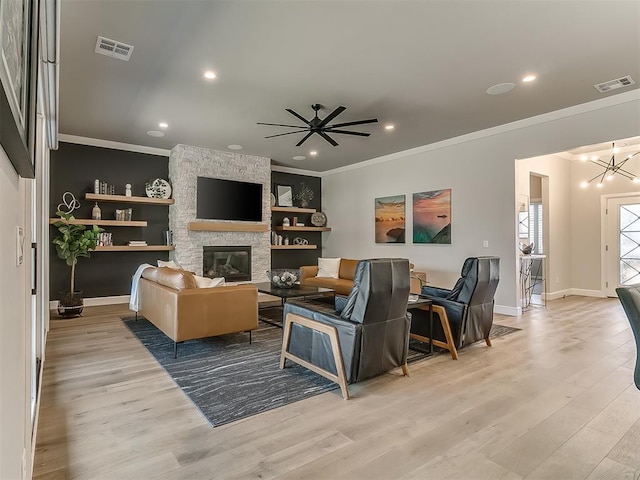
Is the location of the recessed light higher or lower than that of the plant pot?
higher

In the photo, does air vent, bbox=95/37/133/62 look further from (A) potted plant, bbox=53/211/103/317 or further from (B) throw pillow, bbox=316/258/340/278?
(B) throw pillow, bbox=316/258/340/278

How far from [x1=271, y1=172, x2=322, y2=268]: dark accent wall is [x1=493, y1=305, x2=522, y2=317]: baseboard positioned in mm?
4660

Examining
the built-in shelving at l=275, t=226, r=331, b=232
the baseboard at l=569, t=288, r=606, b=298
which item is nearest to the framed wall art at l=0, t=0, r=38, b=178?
the built-in shelving at l=275, t=226, r=331, b=232

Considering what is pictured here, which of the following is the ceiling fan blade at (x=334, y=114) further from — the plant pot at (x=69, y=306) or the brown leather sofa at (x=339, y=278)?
the plant pot at (x=69, y=306)

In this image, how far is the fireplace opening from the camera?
7113 millimetres

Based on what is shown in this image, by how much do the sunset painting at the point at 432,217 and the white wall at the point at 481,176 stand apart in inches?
5.0

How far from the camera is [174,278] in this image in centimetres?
371

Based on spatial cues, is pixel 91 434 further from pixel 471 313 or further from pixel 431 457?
pixel 471 313

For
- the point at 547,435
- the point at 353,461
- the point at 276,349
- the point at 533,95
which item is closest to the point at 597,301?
the point at 533,95

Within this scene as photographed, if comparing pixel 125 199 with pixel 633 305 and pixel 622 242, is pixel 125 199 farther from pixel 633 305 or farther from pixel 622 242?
pixel 622 242

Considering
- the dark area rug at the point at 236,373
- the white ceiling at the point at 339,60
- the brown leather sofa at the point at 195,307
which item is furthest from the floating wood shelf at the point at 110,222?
the brown leather sofa at the point at 195,307

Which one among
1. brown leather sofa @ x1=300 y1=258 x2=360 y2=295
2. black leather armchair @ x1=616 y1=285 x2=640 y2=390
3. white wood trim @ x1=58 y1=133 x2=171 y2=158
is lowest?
brown leather sofa @ x1=300 y1=258 x2=360 y2=295

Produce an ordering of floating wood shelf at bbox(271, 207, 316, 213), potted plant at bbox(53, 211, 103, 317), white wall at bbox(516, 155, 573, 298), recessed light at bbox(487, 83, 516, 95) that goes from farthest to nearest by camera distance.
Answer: floating wood shelf at bbox(271, 207, 316, 213)
white wall at bbox(516, 155, 573, 298)
potted plant at bbox(53, 211, 103, 317)
recessed light at bbox(487, 83, 516, 95)

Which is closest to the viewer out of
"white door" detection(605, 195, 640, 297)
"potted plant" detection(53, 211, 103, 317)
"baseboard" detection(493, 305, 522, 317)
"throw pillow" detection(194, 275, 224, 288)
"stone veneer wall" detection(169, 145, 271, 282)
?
"throw pillow" detection(194, 275, 224, 288)
